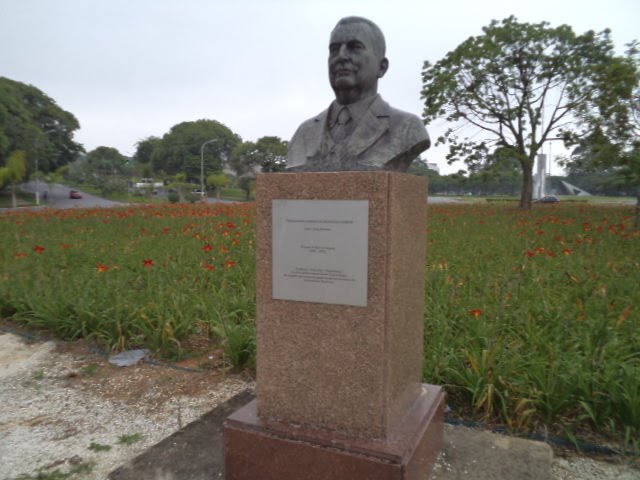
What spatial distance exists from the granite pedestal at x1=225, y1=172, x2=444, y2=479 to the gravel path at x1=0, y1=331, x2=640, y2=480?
2.64ft

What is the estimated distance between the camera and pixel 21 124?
3475 centimetres

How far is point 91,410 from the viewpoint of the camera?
324 cm

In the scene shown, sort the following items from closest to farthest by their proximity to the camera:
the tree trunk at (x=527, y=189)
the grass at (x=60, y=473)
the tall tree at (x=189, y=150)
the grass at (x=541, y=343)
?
the grass at (x=60, y=473), the grass at (x=541, y=343), the tree trunk at (x=527, y=189), the tall tree at (x=189, y=150)

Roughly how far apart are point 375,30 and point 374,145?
0.59 metres

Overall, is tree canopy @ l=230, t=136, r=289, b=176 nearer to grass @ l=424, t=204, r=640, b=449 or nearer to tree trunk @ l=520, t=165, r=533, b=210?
tree trunk @ l=520, t=165, r=533, b=210

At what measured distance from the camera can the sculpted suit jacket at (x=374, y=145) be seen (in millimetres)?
2385

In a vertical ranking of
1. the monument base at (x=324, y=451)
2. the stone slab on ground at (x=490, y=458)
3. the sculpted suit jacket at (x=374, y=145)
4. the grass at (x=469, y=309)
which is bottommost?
the stone slab on ground at (x=490, y=458)

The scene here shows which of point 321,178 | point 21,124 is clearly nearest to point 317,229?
point 321,178

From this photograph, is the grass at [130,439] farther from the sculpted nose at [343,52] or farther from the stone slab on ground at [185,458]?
the sculpted nose at [343,52]

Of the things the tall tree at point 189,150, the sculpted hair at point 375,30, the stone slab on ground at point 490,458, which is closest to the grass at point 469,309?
the stone slab on ground at point 490,458

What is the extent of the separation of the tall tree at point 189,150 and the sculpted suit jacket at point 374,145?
62.1m

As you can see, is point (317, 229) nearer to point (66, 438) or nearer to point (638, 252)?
point (66, 438)

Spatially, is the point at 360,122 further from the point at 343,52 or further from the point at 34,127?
the point at 34,127

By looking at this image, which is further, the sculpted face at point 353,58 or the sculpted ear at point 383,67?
the sculpted ear at point 383,67
